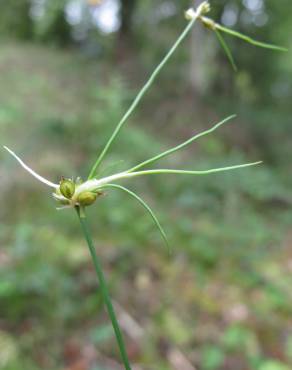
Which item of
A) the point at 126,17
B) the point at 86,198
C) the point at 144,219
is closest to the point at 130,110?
the point at 86,198

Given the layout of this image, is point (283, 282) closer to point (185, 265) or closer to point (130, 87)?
point (185, 265)

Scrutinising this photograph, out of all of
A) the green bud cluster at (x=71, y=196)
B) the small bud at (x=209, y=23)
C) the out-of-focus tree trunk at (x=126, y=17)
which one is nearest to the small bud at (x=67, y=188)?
the green bud cluster at (x=71, y=196)

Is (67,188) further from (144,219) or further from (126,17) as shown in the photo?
(126,17)

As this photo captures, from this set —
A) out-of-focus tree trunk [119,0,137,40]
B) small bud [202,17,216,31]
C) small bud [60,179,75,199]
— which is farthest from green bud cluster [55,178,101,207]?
out-of-focus tree trunk [119,0,137,40]

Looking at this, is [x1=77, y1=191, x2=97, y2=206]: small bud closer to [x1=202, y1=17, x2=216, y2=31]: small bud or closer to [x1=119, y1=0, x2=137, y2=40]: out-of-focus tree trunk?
[x1=202, y1=17, x2=216, y2=31]: small bud

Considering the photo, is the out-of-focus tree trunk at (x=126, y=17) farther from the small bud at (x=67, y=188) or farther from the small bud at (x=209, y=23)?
the small bud at (x=67, y=188)

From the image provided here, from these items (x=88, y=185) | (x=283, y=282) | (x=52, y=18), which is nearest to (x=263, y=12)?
(x=52, y=18)

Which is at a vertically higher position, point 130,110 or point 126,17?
point 126,17
